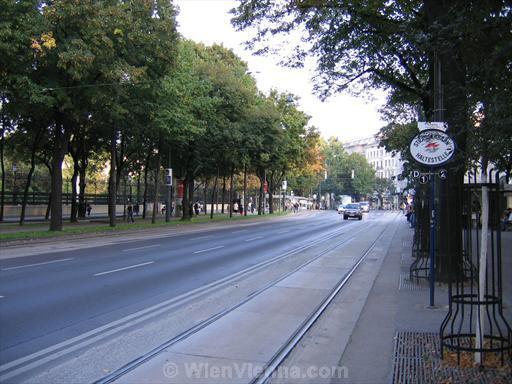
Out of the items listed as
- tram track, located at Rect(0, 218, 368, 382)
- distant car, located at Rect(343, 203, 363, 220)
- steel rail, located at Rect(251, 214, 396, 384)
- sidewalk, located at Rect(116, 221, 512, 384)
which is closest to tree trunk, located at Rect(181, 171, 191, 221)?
distant car, located at Rect(343, 203, 363, 220)

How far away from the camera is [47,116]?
2656 centimetres

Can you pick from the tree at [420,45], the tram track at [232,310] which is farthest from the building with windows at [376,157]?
the tram track at [232,310]

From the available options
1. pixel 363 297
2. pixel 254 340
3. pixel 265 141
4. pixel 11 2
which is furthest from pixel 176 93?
pixel 254 340

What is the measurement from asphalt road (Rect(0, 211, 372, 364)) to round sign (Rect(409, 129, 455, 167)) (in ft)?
17.5

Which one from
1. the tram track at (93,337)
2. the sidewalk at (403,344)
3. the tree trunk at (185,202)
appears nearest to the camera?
the sidewalk at (403,344)

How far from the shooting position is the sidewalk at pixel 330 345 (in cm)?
522

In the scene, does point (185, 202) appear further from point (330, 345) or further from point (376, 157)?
point (376, 157)

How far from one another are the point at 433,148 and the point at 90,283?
7.52m

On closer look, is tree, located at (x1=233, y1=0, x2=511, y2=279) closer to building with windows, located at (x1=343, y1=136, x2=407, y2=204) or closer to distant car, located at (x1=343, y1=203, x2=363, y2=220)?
distant car, located at (x1=343, y1=203, x2=363, y2=220)

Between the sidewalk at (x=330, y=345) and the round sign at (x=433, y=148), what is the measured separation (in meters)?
2.50

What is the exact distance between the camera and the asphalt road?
6.99m

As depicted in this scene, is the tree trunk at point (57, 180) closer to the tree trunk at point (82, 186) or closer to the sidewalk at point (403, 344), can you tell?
the tree trunk at point (82, 186)

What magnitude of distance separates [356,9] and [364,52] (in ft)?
5.95

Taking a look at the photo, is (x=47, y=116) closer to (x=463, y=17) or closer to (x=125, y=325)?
(x=125, y=325)
